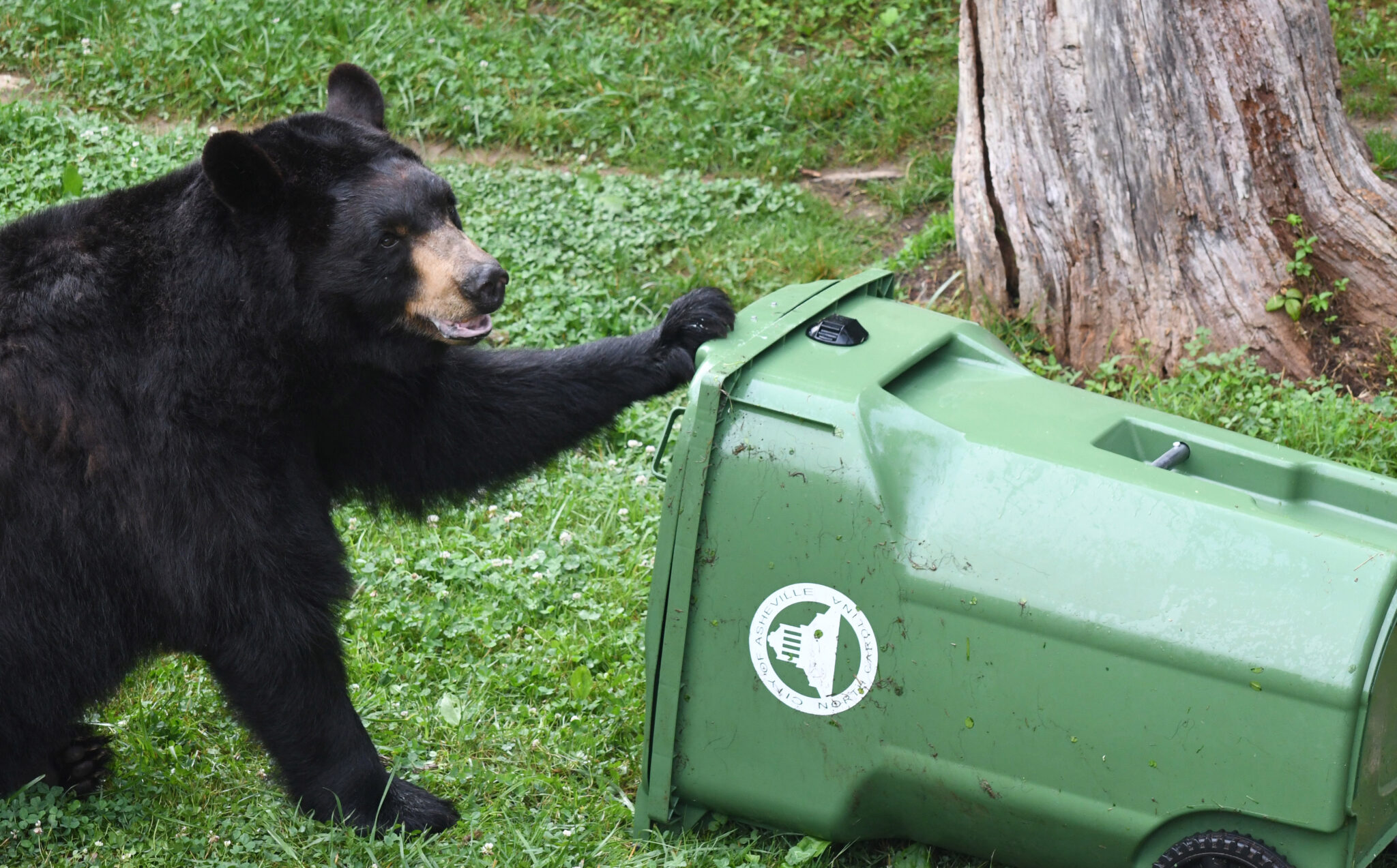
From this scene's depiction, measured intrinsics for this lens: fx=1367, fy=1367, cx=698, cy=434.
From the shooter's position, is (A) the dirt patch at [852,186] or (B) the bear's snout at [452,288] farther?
(A) the dirt patch at [852,186]

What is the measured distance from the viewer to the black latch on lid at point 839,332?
10.1ft

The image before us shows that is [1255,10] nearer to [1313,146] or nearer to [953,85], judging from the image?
[1313,146]

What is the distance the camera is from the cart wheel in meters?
2.63

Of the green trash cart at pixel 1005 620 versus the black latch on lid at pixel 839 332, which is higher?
the black latch on lid at pixel 839 332

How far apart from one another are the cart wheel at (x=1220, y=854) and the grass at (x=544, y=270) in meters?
0.63

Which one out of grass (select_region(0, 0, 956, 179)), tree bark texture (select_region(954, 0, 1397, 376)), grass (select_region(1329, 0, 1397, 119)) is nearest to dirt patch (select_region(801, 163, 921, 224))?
grass (select_region(0, 0, 956, 179))

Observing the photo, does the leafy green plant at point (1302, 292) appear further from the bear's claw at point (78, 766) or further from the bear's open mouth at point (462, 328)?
the bear's claw at point (78, 766)

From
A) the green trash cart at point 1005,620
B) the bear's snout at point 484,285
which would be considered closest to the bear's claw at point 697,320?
the green trash cart at point 1005,620

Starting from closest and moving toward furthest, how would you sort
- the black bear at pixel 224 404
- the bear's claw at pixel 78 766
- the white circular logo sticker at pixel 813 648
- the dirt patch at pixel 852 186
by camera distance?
the white circular logo sticker at pixel 813 648
the black bear at pixel 224 404
the bear's claw at pixel 78 766
the dirt patch at pixel 852 186

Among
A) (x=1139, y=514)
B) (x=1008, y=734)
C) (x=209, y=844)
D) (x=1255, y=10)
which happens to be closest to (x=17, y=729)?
(x=209, y=844)

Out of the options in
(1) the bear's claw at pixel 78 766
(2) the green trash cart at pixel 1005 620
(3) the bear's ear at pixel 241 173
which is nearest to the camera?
(2) the green trash cart at pixel 1005 620

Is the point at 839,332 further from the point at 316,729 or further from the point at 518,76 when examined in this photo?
the point at 518,76

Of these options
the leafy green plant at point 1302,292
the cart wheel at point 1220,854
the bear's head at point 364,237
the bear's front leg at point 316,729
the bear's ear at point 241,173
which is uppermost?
the bear's ear at point 241,173

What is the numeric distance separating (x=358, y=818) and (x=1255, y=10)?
410cm
